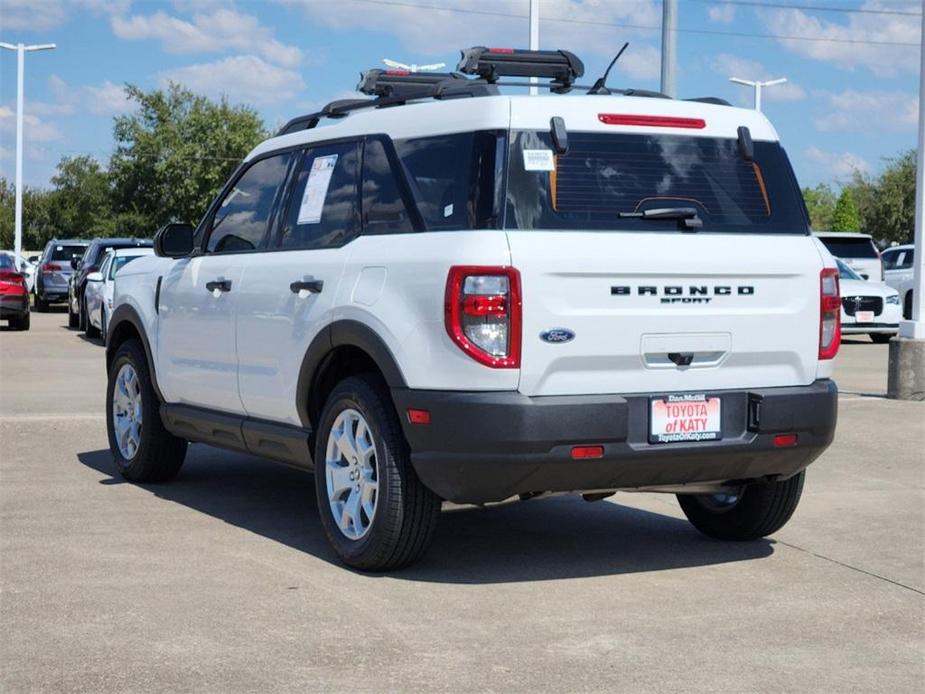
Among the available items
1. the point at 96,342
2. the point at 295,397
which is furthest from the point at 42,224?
the point at 295,397

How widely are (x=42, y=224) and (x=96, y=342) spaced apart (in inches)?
3168

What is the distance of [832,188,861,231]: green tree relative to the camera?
270ft

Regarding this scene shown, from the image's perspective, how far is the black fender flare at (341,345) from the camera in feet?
20.6

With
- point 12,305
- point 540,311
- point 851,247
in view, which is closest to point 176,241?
point 540,311

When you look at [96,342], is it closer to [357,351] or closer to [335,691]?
[357,351]

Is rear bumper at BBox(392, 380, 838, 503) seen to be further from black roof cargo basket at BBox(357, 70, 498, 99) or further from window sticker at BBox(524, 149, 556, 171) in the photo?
black roof cargo basket at BBox(357, 70, 498, 99)

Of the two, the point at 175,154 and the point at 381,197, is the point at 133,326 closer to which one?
the point at 381,197

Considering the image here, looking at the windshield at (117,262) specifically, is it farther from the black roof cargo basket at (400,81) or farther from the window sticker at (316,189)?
the window sticker at (316,189)

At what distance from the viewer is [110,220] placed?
273 feet

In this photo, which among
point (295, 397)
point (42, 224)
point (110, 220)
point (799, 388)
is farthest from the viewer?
point (42, 224)

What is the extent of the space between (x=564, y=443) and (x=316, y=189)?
2.03 metres

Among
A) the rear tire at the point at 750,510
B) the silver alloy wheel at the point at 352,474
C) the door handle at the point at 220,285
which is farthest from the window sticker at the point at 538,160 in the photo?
the door handle at the point at 220,285

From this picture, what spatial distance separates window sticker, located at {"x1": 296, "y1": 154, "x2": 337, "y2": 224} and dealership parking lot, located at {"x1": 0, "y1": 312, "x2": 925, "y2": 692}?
1563mm

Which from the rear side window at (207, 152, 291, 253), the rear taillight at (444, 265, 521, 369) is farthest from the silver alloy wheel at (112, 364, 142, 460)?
the rear taillight at (444, 265, 521, 369)
